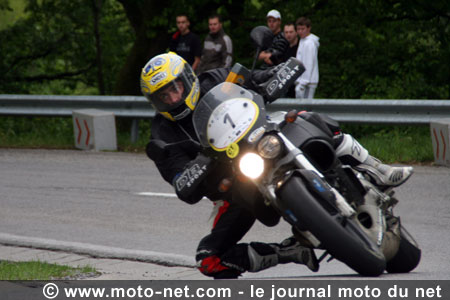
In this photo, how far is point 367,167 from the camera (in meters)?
5.46

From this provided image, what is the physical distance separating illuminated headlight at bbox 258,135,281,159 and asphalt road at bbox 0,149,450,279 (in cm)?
133

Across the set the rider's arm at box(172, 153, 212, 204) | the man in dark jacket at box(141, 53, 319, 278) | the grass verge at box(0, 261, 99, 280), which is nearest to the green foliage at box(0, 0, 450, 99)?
the grass verge at box(0, 261, 99, 280)

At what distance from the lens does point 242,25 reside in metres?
19.3

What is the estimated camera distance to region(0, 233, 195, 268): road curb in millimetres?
6790

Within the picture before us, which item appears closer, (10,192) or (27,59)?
(10,192)

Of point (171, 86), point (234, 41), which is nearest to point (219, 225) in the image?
point (171, 86)

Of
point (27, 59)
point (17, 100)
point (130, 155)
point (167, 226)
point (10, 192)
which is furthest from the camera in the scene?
point (27, 59)

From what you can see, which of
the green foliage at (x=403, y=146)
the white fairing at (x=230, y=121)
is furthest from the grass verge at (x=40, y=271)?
the green foliage at (x=403, y=146)

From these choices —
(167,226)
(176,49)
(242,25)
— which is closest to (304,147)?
(167,226)

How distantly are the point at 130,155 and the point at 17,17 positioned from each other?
10.6 metres

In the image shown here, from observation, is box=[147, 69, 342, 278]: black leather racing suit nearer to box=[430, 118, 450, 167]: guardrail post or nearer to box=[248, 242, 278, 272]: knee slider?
box=[248, 242, 278, 272]: knee slider

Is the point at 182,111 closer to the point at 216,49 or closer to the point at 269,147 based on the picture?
the point at 269,147

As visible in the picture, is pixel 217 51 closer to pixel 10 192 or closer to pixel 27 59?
pixel 10 192

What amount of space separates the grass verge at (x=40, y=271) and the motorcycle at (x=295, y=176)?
1829 millimetres
